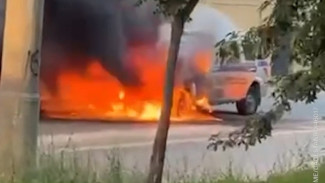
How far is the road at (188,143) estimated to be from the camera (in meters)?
10.2

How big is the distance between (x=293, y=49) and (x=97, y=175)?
2.99 metres

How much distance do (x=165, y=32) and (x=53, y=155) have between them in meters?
10.2

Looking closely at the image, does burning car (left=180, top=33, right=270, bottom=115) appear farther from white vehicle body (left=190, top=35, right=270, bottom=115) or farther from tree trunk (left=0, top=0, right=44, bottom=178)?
tree trunk (left=0, top=0, right=44, bottom=178)

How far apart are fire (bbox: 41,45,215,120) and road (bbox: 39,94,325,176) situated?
774 millimetres

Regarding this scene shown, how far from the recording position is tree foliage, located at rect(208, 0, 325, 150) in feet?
16.2

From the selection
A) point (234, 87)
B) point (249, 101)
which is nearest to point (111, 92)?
point (234, 87)

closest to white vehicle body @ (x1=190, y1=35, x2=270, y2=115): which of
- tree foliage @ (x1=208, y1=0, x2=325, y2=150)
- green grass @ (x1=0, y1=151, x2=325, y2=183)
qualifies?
green grass @ (x1=0, y1=151, x2=325, y2=183)

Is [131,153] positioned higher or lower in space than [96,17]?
lower

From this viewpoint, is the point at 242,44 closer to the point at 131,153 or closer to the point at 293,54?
the point at 293,54

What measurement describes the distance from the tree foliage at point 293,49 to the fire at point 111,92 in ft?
42.0

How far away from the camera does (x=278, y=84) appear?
5.26 m

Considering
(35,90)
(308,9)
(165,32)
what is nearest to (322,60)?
(308,9)

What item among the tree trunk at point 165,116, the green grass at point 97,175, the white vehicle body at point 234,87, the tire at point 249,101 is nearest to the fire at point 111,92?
the white vehicle body at point 234,87

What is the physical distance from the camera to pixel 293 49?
17.2ft
